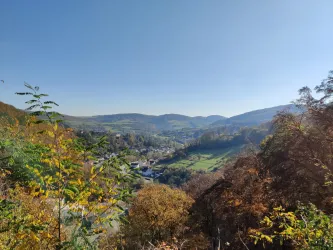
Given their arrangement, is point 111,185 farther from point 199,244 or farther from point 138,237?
point 138,237

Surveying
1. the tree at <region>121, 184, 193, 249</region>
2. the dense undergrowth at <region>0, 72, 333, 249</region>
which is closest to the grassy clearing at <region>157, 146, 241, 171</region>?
the tree at <region>121, 184, 193, 249</region>

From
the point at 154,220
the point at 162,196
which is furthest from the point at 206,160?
the point at 154,220

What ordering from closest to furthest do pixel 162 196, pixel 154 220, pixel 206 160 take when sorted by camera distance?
pixel 154 220
pixel 162 196
pixel 206 160

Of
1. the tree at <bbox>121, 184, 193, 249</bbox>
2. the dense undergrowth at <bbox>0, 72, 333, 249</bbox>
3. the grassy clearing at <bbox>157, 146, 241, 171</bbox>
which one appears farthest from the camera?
the grassy clearing at <bbox>157, 146, 241, 171</bbox>

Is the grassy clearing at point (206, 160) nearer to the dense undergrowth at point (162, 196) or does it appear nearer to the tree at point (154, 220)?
the tree at point (154, 220)

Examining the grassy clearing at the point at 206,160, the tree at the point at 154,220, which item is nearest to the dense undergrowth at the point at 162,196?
the tree at the point at 154,220

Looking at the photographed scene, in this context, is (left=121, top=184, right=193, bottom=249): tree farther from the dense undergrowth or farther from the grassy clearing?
the grassy clearing

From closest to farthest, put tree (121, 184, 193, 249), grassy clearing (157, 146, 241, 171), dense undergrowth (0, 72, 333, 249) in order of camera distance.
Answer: dense undergrowth (0, 72, 333, 249) < tree (121, 184, 193, 249) < grassy clearing (157, 146, 241, 171)

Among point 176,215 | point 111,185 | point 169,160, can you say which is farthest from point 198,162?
point 111,185

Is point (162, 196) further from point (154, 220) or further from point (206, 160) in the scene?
point (206, 160)
